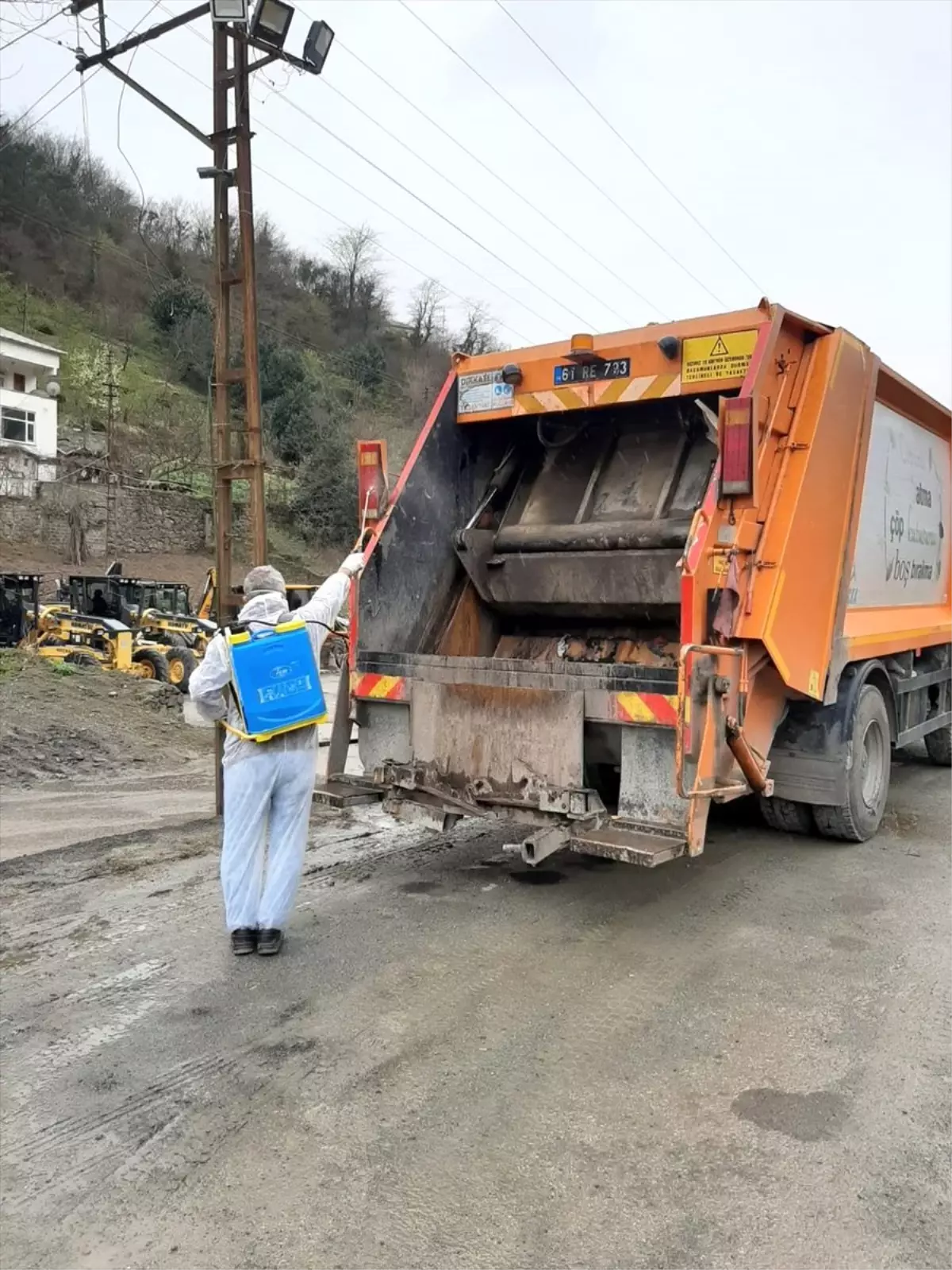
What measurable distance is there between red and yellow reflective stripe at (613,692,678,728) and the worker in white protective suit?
1.31 metres

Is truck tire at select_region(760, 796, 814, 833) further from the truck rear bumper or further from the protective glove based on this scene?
the protective glove

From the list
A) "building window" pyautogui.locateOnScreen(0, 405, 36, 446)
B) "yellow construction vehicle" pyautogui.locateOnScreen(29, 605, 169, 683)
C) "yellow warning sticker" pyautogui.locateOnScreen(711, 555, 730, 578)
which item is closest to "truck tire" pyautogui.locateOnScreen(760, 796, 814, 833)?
"yellow warning sticker" pyautogui.locateOnScreen(711, 555, 730, 578)

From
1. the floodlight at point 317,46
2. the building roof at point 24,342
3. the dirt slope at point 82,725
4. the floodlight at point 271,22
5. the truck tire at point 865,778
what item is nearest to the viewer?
the truck tire at point 865,778

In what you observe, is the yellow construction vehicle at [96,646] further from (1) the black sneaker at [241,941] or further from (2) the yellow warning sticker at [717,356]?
(2) the yellow warning sticker at [717,356]

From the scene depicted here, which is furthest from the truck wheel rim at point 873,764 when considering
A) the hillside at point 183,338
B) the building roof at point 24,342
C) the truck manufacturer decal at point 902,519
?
the building roof at point 24,342

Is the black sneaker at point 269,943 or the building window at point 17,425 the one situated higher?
the building window at point 17,425

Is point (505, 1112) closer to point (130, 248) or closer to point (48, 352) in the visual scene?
point (48, 352)

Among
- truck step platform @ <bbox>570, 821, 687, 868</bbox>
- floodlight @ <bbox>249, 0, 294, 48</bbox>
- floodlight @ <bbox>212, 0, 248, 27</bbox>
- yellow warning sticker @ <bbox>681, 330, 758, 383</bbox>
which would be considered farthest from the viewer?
floodlight @ <bbox>249, 0, 294, 48</bbox>

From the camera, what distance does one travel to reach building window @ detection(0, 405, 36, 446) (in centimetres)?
Answer: 3428

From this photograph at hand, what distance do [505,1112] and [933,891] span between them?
2.99 metres

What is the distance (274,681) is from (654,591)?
223 cm

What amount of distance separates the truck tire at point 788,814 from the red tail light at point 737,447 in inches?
84.1

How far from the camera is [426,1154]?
266 centimetres

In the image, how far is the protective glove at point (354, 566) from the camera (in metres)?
4.73
